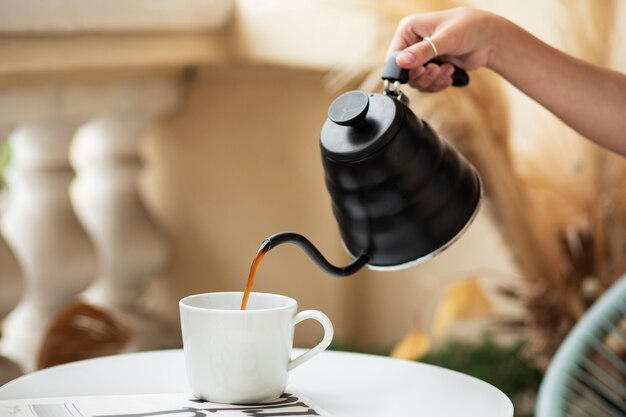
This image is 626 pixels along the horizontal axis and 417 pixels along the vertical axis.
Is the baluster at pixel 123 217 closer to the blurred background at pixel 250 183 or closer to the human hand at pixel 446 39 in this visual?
the blurred background at pixel 250 183

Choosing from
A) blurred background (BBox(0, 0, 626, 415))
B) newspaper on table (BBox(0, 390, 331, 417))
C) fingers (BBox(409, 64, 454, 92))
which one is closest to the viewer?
newspaper on table (BBox(0, 390, 331, 417))

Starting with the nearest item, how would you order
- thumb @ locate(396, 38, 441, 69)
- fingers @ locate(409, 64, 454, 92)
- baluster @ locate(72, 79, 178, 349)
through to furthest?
thumb @ locate(396, 38, 441, 69)
fingers @ locate(409, 64, 454, 92)
baluster @ locate(72, 79, 178, 349)

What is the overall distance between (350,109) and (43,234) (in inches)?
40.3

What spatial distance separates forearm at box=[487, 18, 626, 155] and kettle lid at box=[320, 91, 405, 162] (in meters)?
0.29

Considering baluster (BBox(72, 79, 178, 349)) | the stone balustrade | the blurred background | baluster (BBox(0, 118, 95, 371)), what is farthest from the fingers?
baluster (BBox(72, 79, 178, 349))

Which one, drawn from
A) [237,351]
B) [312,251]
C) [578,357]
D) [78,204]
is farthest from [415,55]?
[78,204]

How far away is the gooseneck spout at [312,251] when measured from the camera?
0.82m

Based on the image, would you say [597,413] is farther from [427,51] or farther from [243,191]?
[243,191]

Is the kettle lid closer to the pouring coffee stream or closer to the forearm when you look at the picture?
the pouring coffee stream

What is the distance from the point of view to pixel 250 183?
2127 millimetres

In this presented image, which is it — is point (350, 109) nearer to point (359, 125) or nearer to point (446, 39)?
point (359, 125)

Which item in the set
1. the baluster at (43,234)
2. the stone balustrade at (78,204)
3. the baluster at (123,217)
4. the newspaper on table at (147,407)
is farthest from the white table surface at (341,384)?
the baluster at (123,217)

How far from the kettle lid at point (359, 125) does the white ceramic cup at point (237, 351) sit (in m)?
0.13

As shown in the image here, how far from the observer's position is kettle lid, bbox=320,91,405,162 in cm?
82
